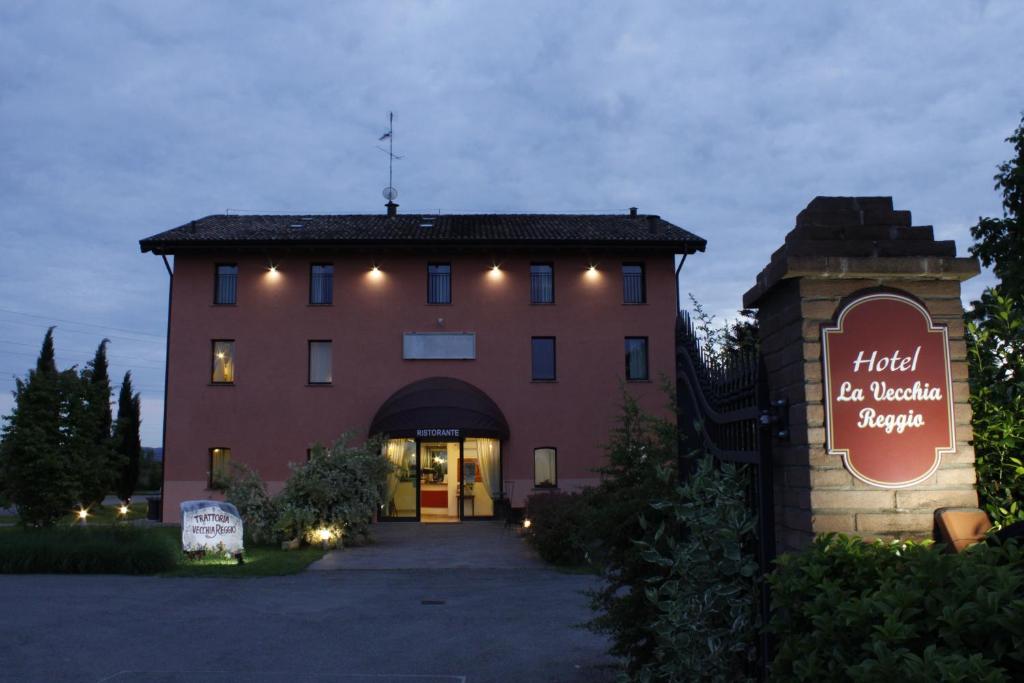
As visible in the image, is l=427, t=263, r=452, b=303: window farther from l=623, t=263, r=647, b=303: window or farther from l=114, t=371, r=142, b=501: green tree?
l=114, t=371, r=142, b=501: green tree

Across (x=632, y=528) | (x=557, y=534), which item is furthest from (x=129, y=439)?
(x=632, y=528)

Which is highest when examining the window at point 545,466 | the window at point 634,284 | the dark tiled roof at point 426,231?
the dark tiled roof at point 426,231

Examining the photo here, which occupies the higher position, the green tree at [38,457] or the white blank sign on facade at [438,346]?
the white blank sign on facade at [438,346]

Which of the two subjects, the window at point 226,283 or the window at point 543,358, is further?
the window at point 226,283

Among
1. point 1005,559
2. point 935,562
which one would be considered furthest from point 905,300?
Result: point 935,562

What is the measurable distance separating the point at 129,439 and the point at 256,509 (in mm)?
20852

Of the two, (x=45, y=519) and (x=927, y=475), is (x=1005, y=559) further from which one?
(x=45, y=519)

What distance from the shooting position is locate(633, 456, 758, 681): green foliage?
3.79 metres

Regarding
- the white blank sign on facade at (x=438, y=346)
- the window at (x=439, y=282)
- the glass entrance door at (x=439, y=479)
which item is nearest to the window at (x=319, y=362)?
the white blank sign on facade at (x=438, y=346)

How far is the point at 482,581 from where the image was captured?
12961 mm

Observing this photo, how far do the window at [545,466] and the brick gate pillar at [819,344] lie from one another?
21512 millimetres

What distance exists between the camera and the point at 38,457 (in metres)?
21.6

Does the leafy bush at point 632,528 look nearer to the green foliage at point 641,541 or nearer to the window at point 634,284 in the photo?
the green foliage at point 641,541

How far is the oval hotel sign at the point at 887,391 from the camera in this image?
3.53 m
